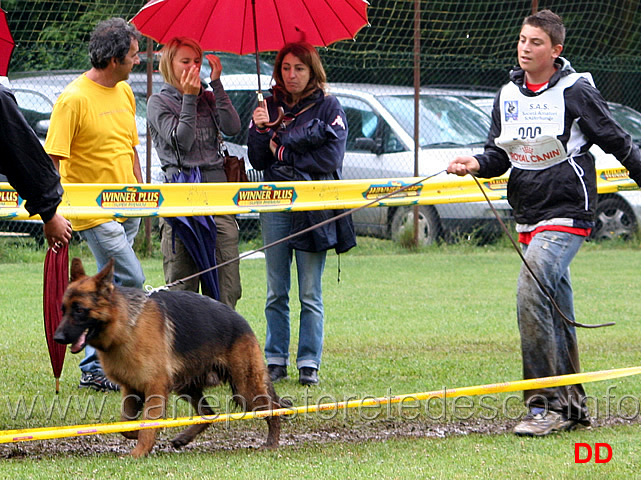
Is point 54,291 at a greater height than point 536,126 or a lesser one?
lesser

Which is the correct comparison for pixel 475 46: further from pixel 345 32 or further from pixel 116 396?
pixel 116 396

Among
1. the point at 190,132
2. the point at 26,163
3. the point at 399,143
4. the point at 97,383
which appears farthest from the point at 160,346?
the point at 399,143

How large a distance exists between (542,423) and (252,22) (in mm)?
3343

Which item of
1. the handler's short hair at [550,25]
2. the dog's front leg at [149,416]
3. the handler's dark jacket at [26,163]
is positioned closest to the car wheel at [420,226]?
the handler's short hair at [550,25]

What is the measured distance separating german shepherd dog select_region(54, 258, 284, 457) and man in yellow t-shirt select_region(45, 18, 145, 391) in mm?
1183

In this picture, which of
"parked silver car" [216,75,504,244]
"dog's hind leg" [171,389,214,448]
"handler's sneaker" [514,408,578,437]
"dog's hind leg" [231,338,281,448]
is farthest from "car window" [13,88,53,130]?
"handler's sneaker" [514,408,578,437]

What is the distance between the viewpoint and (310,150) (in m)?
6.45

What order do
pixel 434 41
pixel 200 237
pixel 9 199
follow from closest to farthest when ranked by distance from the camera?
pixel 9 199 < pixel 200 237 < pixel 434 41

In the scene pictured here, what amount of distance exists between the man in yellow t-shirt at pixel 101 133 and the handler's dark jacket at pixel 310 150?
91 centimetres

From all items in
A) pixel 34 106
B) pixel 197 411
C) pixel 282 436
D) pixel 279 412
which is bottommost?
pixel 282 436

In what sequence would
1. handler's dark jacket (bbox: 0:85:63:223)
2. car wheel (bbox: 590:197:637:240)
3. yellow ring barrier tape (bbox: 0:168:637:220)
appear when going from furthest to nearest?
car wheel (bbox: 590:197:637:240) → yellow ring barrier tape (bbox: 0:168:637:220) → handler's dark jacket (bbox: 0:85:63:223)

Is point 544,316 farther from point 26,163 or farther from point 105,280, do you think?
point 26,163

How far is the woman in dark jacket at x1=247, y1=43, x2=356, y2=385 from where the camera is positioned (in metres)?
6.39

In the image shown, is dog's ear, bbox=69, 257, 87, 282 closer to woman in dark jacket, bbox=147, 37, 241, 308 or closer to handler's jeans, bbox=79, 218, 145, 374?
handler's jeans, bbox=79, 218, 145, 374
